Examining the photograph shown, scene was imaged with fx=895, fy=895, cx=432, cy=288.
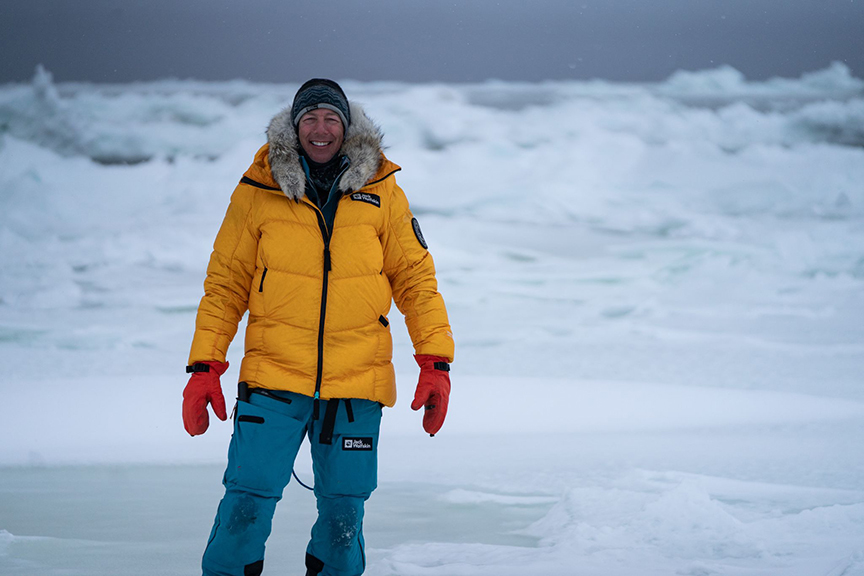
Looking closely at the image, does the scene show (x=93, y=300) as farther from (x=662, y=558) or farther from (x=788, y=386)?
(x=662, y=558)

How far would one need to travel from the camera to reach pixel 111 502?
2.75 metres

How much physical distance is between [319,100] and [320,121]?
0.15 ft

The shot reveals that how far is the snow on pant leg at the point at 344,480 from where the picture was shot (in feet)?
Answer: 5.46

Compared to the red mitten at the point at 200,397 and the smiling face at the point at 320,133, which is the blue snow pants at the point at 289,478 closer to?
the red mitten at the point at 200,397

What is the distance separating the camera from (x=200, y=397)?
1.65 meters

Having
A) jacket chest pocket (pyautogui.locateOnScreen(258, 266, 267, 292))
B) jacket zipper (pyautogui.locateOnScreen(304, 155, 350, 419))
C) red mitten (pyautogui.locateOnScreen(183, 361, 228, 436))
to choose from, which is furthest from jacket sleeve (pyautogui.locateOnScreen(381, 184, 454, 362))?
red mitten (pyautogui.locateOnScreen(183, 361, 228, 436))

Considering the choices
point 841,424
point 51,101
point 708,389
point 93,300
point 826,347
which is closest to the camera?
point 841,424

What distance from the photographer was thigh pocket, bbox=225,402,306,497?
160 cm

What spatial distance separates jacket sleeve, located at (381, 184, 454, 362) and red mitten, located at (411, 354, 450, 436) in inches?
1.3

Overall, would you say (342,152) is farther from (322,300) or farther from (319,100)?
(322,300)

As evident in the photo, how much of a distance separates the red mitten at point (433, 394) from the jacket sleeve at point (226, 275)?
37 cm

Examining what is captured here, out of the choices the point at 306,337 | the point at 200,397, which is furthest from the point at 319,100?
the point at 200,397

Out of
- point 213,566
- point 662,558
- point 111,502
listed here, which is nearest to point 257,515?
point 213,566

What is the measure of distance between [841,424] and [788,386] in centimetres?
97
